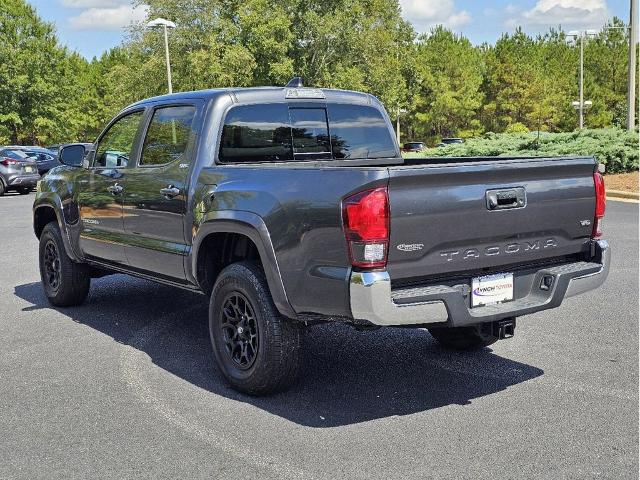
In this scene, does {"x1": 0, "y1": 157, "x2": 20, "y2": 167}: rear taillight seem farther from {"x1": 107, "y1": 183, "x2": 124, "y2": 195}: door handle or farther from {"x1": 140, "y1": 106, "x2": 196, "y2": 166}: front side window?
{"x1": 140, "y1": 106, "x2": 196, "y2": 166}: front side window

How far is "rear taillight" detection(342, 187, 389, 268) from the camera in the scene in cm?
412

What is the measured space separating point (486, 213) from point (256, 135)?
2034 millimetres

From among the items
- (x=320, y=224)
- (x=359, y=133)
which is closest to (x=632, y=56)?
(x=359, y=133)

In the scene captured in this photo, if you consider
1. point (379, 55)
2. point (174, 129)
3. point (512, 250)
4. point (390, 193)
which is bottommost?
point (512, 250)

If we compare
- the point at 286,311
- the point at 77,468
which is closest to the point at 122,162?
the point at 286,311

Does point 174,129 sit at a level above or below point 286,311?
above

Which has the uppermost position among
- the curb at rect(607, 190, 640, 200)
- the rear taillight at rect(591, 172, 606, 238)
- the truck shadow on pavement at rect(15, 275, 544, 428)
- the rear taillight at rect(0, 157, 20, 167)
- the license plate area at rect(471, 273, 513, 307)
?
the rear taillight at rect(591, 172, 606, 238)

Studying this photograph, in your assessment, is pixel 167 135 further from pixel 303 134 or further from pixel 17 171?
pixel 17 171

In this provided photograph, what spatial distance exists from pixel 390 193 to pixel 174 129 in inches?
94.2

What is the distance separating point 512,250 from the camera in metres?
4.65

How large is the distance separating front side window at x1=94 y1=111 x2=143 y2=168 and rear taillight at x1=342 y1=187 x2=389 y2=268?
2.87m

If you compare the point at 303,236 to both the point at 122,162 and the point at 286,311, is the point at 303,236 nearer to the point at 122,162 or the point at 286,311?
the point at 286,311

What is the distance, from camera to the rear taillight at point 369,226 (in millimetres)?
4121

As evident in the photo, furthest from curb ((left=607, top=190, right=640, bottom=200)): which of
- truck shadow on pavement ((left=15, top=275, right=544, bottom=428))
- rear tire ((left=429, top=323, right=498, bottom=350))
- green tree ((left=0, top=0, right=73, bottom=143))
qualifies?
green tree ((left=0, top=0, right=73, bottom=143))
